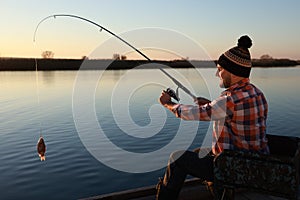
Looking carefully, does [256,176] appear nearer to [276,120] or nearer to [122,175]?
[122,175]

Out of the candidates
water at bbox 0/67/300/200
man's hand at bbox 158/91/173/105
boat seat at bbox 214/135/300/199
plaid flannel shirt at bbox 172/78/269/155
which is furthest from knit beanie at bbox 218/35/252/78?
water at bbox 0/67/300/200

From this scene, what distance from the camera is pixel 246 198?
3.95 meters

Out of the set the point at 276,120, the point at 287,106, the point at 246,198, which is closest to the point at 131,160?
the point at 246,198

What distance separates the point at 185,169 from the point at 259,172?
731 millimetres

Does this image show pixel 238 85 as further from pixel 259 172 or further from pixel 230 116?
pixel 259 172

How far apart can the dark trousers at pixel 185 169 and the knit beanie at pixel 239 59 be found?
0.86m

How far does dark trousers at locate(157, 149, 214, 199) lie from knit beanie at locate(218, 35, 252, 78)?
0.86 meters

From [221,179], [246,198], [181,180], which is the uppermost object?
[221,179]

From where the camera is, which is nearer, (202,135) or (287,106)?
(202,135)

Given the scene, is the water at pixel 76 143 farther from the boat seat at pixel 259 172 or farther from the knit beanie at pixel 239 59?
the boat seat at pixel 259 172

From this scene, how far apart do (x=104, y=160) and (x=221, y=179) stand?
21.3 feet

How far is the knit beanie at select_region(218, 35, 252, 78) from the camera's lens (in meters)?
2.84

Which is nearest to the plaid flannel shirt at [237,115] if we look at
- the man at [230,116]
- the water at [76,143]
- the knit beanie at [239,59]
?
the man at [230,116]

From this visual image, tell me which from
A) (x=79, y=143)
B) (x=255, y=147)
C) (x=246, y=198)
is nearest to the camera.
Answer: (x=255, y=147)
